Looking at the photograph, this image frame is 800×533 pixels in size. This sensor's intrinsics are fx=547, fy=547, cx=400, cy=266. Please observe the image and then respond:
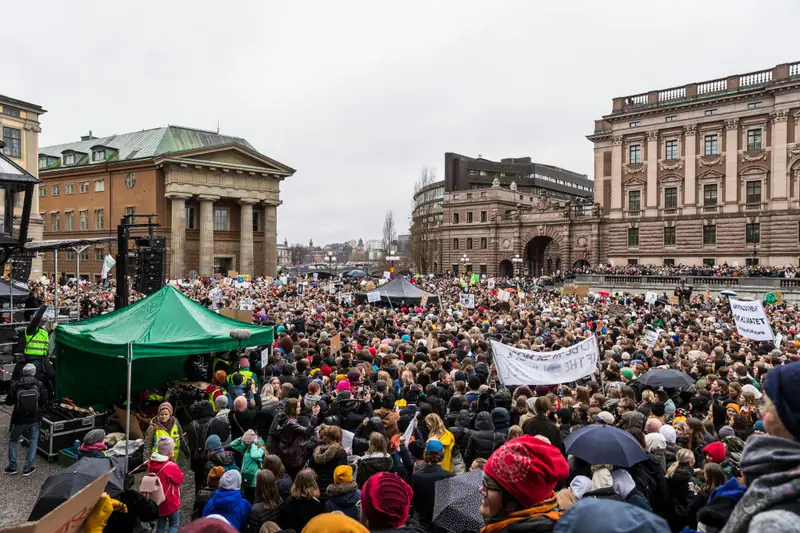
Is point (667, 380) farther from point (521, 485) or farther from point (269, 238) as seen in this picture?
point (269, 238)

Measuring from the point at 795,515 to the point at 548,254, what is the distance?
8737 centimetres

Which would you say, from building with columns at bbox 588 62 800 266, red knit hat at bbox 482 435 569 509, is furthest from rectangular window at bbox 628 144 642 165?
red knit hat at bbox 482 435 569 509

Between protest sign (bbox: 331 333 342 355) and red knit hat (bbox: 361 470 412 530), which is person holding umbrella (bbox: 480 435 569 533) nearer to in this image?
red knit hat (bbox: 361 470 412 530)

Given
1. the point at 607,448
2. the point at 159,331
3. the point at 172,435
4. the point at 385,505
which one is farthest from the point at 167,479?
the point at 607,448

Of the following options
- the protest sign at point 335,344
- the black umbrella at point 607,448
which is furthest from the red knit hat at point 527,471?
the protest sign at point 335,344

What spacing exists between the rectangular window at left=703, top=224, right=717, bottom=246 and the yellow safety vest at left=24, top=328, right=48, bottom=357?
53.2 metres

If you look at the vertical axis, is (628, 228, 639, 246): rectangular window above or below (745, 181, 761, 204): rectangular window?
below

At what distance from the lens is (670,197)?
53406 mm

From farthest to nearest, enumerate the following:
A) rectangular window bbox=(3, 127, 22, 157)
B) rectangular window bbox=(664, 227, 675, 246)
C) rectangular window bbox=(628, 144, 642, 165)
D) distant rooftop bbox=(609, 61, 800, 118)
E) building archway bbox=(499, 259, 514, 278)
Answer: building archway bbox=(499, 259, 514, 278) → rectangular window bbox=(628, 144, 642, 165) → rectangular window bbox=(664, 227, 675, 246) → distant rooftop bbox=(609, 61, 800, 118) → rectangular window bbox=(3, 127, 22, 157)

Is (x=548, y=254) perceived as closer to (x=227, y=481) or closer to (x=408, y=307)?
(x=408, y=307)

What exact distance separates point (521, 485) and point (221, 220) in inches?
2397

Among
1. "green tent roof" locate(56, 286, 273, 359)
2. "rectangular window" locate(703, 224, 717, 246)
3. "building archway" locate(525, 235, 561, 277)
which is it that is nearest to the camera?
"green tent roof" locate(56, 286, 273, 359)

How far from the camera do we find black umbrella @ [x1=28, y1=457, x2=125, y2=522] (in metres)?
4.29

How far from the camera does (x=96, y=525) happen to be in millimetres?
4391
